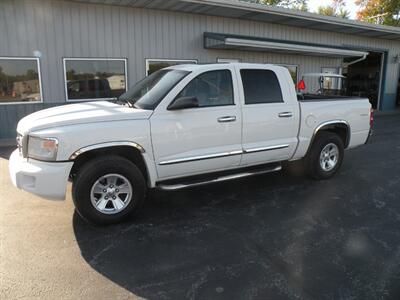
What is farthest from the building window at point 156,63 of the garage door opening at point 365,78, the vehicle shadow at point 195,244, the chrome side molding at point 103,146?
the garage door opening at point 365,78

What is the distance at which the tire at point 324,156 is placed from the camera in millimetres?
5914

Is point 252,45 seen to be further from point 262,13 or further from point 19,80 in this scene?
point 19,80

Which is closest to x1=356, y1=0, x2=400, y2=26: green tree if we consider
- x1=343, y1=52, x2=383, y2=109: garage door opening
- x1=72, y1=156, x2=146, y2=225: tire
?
x1=343, y1=52, x2=383, y2=109: garage door opening

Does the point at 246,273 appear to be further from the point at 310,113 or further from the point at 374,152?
the point at 374,152

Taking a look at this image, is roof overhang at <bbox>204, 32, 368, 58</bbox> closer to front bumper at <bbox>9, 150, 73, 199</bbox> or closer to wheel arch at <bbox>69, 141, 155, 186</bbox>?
wheel arch at <bbox>69, 141, 155, 186</bbox>

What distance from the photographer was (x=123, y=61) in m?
10.8

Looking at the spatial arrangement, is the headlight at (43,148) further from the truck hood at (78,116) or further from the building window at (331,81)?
the building window at (331,81)

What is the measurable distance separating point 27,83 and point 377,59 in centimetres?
2013

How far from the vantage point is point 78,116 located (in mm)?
4023

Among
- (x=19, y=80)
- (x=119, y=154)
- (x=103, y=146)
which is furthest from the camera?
(x=19, y=80)

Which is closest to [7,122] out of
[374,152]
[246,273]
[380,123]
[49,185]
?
[49,185]

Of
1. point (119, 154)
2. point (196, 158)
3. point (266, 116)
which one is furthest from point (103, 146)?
point (266, 116)

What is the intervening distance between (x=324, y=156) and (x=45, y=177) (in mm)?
4659

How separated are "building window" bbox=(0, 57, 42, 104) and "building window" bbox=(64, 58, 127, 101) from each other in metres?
0.84
